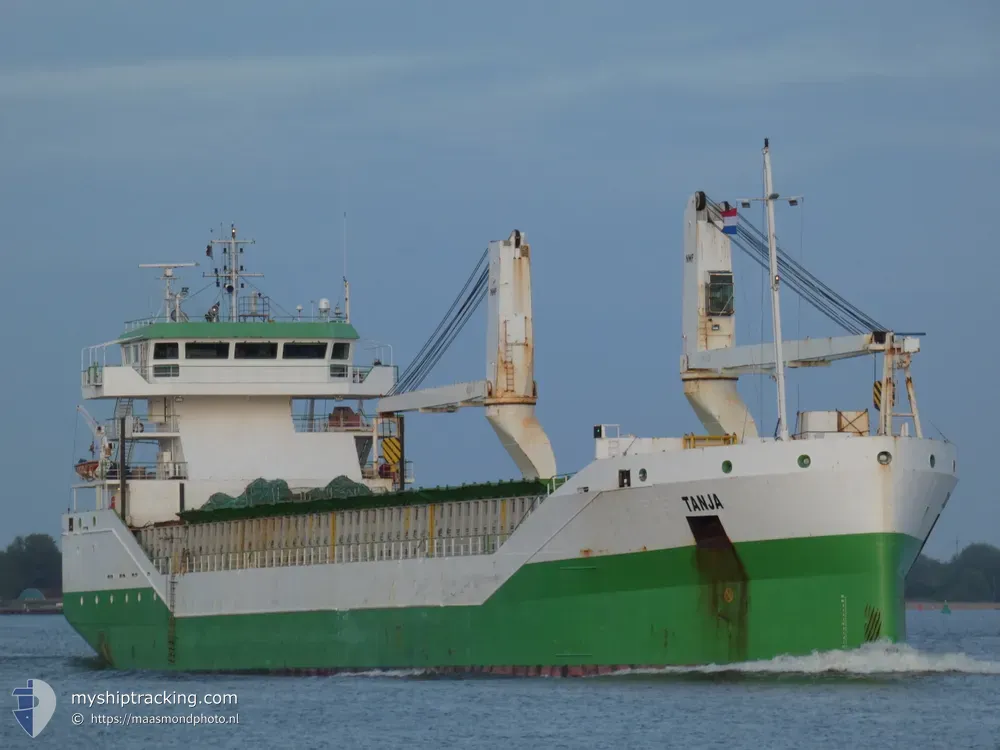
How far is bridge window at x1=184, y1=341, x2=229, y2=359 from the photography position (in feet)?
174

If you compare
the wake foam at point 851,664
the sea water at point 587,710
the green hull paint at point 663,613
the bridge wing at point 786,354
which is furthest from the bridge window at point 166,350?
the wake foam at point 851,664

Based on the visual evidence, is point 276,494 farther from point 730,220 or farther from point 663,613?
point 730,220

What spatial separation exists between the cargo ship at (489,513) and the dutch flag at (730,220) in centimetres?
4

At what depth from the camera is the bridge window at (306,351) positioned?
53219 millimetres

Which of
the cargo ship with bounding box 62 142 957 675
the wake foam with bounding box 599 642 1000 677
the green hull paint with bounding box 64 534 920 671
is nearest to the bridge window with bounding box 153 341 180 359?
the cargo ship with bounding box 62 142 957 675

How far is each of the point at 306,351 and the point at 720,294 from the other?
43.8ft

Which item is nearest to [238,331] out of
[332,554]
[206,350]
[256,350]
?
[256,350]

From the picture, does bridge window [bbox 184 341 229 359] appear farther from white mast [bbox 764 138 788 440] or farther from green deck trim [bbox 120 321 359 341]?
white mast [bbox 764 138 788 440]

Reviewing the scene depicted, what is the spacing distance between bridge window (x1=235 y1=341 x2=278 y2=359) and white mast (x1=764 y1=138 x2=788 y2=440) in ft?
57.6

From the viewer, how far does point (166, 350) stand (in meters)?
53.1

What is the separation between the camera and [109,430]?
53.9 meters

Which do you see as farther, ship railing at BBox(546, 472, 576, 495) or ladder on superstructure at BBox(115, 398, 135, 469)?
ladder on superstructure at BBox(115, 398, 135, 469)

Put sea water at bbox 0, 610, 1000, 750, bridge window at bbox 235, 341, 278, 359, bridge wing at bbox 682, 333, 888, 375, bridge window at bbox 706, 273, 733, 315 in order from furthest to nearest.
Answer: bridge window at bbox 235, 341, 278, 359 < bridge window at bbox 706, 273, 733, 315 < bridge wing at bbox 682, 333, 888, 375 < sea water at bbox 0, 610, 1000, 750

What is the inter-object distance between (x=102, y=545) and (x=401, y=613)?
1314cm
